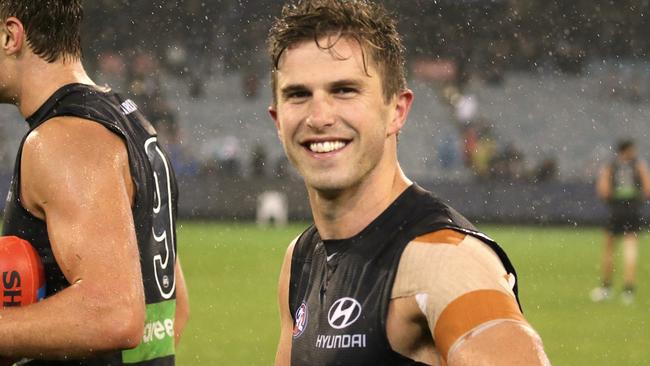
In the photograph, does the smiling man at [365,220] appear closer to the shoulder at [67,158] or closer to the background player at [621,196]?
the shoulder at [67,158]

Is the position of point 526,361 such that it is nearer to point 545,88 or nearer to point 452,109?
point 452,109

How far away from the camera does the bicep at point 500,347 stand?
7.73ft

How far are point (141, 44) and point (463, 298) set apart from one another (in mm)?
26533

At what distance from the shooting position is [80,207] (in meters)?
3.10

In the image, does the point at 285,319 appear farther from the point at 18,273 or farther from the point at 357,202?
the point at 18,273

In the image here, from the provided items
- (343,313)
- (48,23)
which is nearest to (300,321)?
(343,313)

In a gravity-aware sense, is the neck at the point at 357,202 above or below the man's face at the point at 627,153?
above

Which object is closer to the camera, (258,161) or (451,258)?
(451,258)

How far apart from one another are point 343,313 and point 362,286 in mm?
79

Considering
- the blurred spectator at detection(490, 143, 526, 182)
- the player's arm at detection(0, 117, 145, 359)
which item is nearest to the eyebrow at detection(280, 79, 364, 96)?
the player's arm at detection(0, 117, 145, 359)

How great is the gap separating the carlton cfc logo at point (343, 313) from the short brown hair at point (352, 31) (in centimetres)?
51

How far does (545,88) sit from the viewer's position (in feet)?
99.4

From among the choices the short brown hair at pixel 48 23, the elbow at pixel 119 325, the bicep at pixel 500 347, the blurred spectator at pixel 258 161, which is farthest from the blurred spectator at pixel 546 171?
the bicep at pixel 500 347

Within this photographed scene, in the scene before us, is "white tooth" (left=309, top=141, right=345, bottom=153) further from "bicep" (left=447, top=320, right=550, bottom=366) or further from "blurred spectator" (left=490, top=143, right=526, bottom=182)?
"blurred spectator" (left=490, top=143, right=526, bottom=182)
